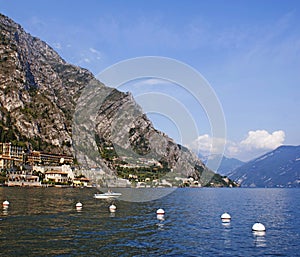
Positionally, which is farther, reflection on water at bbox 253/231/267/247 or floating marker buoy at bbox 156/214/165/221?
floating marker buoy at bbox 156/214/165/221

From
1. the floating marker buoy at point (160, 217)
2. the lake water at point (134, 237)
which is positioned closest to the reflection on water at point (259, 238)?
the lake water at point (134, 237)

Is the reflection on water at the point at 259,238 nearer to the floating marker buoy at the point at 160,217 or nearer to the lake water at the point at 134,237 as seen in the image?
the lake water at the point at 134,237

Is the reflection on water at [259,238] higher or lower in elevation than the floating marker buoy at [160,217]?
higher

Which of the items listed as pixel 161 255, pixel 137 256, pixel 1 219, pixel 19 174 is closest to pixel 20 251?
pixel 137 256

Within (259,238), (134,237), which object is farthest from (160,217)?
(259,238)

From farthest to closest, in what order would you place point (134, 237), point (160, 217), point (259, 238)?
1. point (160, 217)
2. point (259, 238)
3. point (134, 237)

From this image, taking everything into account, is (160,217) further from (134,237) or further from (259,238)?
(259,238)

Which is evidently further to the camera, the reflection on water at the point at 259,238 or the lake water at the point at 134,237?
the reflection on water at the point at 259,238

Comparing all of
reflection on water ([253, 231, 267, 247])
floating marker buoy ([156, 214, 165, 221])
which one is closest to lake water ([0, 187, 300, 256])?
reflection on water ([253, 231, 267, 247])

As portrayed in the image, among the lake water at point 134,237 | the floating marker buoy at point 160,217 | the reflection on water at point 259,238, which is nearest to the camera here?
the lake water at point 134,237

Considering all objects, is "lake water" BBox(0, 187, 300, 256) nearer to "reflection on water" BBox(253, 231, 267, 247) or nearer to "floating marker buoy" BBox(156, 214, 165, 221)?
"reflection on water" BBox(253, 231, 267, 247)

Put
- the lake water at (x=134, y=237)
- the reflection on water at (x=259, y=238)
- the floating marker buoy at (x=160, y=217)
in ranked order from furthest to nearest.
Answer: the floating marker buoy at (x=160, y=217) < the reflection on water at (x=259, y=238) < the lake water at (x=134, y=237)

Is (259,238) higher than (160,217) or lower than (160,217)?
higher

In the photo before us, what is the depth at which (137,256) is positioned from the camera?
31.2 metres
